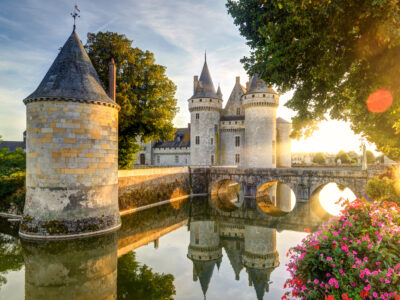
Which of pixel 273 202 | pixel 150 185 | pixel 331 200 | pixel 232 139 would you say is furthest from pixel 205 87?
pixel 331 200

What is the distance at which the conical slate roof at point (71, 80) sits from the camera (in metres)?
11.3

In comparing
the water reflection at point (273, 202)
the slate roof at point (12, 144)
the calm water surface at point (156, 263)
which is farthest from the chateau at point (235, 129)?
→ the slate roof at point (12, 144)

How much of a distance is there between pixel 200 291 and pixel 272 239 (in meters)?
6.30

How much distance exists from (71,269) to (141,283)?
7.73 ft

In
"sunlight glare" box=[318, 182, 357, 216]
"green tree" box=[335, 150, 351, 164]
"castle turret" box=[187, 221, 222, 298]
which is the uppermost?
"green tree" box=[335, 150, 351, 164]

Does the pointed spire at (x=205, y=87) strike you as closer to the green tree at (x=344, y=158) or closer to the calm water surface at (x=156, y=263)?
the calm water surface at (x=156, y=263)

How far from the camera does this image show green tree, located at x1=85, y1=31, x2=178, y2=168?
16.7m

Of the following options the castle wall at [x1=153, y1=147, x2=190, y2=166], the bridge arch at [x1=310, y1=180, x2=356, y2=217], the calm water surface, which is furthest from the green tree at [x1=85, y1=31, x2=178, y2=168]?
the castle wall at [x1=153, y1=147, x2=190, y2=166]

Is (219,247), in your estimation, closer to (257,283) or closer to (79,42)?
(257,283)

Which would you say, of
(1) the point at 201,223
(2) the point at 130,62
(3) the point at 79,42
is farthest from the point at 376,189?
(2) the point at 130,62

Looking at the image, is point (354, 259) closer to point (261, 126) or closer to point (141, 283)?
point (141, 283)

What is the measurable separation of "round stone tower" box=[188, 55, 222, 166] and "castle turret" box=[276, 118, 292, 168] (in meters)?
8.47

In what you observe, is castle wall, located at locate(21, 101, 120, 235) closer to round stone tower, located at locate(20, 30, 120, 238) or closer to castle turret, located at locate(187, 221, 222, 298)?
round stone tower, located at locate(20, 30, 120, 238)

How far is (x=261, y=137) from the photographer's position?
1222 inches
